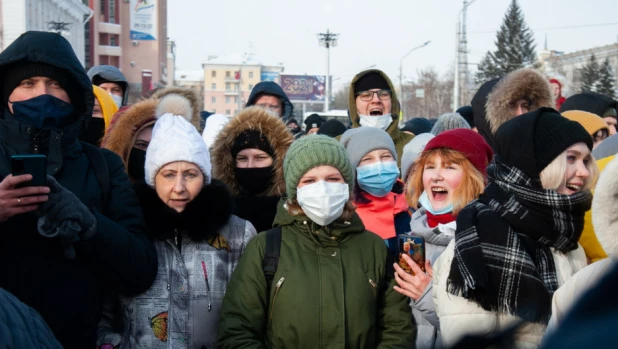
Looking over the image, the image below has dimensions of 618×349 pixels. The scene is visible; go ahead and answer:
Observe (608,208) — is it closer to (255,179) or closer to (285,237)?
(285,237)

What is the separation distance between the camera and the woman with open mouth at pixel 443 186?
3.52 meters

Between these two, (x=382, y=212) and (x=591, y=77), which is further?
(x=591, y=77)

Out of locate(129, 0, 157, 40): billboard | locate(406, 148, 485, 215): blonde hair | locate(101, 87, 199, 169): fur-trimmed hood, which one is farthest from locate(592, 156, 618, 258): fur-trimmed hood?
locate(129, 0, 157, 40): billboard

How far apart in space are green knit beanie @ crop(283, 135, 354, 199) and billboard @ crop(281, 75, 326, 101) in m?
90.3

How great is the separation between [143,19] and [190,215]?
8980 cm

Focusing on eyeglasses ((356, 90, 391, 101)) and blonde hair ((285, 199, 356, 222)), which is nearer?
blonde hair ((285, 199, 356, 222))

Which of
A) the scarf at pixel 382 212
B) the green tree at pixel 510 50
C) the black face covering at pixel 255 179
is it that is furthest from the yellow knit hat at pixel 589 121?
the green tree at pixel 510 50

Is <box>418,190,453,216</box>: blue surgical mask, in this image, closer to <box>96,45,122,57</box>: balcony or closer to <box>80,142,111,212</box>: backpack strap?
<box>80,142,111,212</box>: backpack strap

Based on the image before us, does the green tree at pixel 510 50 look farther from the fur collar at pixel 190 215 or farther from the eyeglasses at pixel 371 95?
the fur collar at pixel 190 215

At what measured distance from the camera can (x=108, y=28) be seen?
81375 mm

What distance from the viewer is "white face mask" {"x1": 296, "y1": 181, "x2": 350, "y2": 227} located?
3.40 m

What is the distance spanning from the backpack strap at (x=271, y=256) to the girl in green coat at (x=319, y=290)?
2 cm

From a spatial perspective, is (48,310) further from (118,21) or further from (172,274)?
(118,21)

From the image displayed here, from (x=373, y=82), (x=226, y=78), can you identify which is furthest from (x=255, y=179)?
(x=226, y=78)
